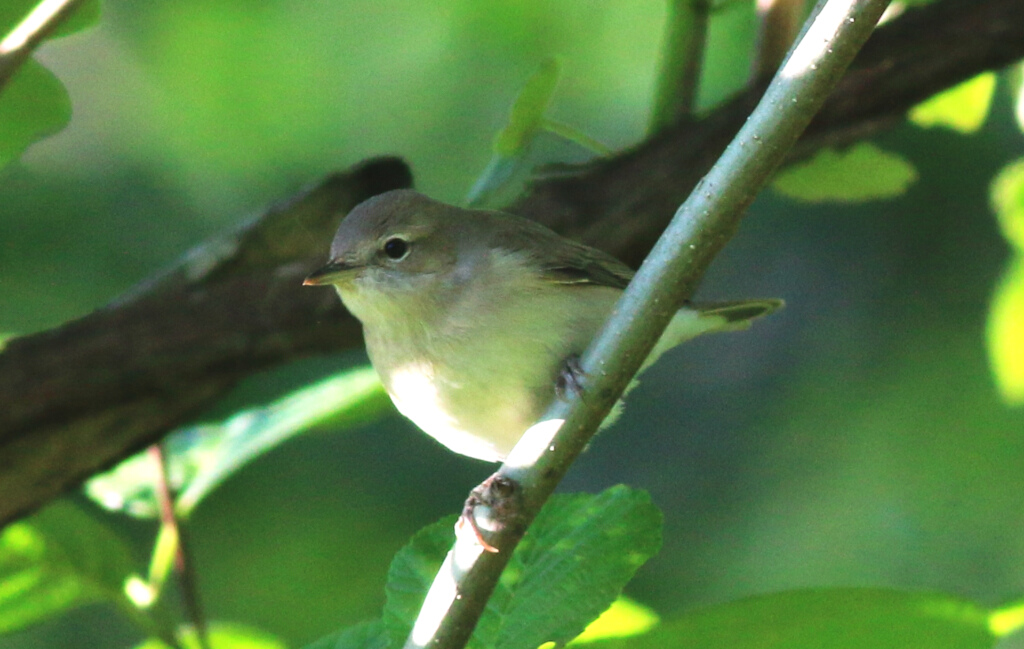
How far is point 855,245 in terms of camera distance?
20.2 ft

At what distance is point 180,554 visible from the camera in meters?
2.33

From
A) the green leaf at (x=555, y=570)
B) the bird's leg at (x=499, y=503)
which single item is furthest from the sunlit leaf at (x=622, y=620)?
the bird's leg at (x=499, y=503)

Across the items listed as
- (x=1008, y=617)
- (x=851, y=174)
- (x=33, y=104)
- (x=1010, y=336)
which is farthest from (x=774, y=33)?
(x=33, y=104)

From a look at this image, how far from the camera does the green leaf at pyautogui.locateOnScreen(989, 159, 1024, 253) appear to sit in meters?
2.61

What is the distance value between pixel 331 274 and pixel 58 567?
32.4 inches

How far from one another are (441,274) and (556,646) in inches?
47.5

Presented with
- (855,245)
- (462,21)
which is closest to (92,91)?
(462,21)

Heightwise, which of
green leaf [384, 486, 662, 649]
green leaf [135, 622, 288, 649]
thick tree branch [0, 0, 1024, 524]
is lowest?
green leaf [384, 486, 662, 649]

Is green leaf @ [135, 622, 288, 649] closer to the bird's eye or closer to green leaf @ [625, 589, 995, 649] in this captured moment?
the bird's eye

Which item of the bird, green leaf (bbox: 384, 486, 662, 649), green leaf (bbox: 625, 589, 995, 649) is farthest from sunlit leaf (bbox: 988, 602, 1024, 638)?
the bird

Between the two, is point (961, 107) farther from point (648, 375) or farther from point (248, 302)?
point (648, 375)

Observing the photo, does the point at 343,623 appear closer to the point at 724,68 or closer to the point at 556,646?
the point at 724,68

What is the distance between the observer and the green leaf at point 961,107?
2.58 m

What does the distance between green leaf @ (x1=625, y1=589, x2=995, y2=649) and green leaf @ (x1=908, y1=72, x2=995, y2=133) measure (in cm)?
149
